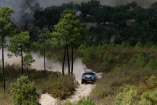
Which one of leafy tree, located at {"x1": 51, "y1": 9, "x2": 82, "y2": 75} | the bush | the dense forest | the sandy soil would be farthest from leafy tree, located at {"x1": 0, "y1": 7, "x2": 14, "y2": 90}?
the bush

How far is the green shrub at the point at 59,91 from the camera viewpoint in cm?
1937

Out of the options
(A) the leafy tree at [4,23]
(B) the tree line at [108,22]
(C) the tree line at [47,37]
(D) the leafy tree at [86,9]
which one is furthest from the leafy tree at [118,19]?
(A) the leafy tree at [4,23]

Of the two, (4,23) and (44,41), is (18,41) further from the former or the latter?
(44,41)

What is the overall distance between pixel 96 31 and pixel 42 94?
83.9m

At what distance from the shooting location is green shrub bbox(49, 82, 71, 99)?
1937cm

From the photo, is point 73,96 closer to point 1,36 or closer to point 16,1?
point 1,36

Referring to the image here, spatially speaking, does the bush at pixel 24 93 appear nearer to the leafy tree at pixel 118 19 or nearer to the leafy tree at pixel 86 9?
the leafy tree at pixel 118 19

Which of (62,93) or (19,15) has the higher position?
(19,15)

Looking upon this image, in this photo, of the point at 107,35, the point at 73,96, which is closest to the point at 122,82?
the point at 73,96

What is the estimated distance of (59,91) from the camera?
19.7 meters

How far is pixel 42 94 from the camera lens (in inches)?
792

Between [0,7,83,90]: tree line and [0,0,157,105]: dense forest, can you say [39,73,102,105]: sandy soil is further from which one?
[0,7,83,90]: tree line

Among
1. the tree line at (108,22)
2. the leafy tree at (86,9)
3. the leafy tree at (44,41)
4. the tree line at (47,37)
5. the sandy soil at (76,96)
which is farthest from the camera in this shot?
the leafy tree at (86,9)

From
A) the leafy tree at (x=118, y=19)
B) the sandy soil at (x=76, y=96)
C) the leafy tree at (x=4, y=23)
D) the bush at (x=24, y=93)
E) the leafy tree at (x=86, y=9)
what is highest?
the leafy tree at (x=86, y=9)
